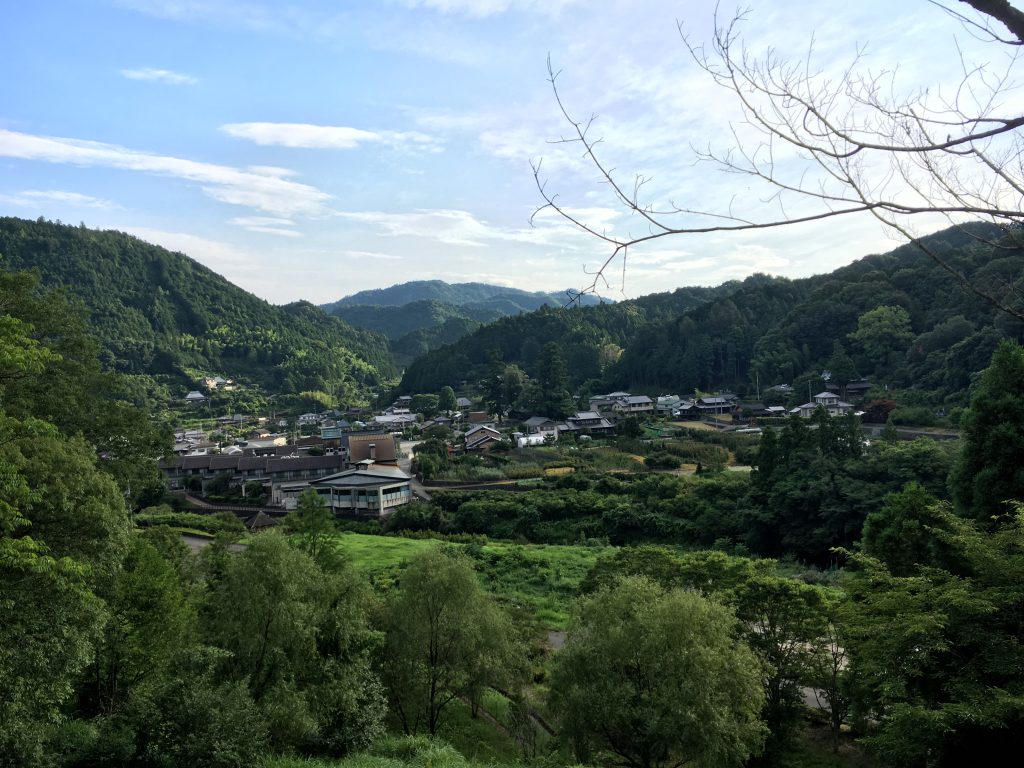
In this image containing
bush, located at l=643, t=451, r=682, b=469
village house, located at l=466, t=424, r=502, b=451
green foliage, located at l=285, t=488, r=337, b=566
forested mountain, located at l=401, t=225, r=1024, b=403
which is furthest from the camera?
village house, located at l=466, t=424, r=502, b=451

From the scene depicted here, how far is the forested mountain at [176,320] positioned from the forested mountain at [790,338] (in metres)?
17.5

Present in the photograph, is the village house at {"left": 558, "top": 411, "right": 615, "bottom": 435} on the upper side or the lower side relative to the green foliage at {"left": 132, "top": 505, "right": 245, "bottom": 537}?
upper

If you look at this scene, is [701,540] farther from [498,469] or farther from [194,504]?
[194,504]

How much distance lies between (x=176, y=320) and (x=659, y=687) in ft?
308

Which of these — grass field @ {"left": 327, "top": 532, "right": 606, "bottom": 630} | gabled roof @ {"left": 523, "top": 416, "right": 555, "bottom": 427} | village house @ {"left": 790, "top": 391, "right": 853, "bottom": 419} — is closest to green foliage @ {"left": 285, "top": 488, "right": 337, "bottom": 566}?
grass field @ {"left": 327, "top": 532, "right": 606, "bottom": 630}

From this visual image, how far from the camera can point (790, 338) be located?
166 ft

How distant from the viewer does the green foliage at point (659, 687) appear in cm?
768

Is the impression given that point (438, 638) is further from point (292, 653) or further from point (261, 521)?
point (261, 521)

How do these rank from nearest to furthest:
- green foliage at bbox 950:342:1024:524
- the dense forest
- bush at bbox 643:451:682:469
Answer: the dense forest < green foliage at bbox 950:342:1024:524 < bush at bbox 643:451:682:469

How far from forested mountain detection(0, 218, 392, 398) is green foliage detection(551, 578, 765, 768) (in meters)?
71.0

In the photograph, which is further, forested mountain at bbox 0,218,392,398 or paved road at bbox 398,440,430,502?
forested mountain at bbox 0,218,392,398

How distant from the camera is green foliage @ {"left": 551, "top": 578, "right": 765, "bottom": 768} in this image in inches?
302

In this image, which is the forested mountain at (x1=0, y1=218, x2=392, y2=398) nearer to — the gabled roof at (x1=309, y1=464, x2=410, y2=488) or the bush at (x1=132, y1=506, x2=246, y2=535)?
the gabled roof at (x1=309, y1=464, x2=410, y2=488)

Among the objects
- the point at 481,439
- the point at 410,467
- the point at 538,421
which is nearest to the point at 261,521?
the point at 410,467
